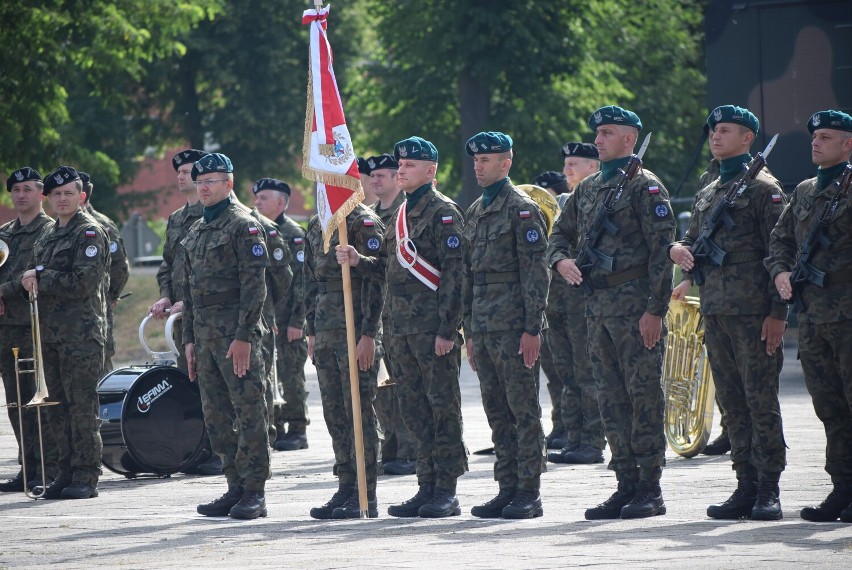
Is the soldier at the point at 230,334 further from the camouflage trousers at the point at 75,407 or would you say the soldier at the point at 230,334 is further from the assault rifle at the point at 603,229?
the assault rifle at the point at 603,229

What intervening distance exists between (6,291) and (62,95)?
13.8 m

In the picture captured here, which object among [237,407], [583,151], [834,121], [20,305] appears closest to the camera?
[834,121]

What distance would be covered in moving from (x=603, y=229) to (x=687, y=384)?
132 inches

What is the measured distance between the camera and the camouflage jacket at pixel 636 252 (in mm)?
9297

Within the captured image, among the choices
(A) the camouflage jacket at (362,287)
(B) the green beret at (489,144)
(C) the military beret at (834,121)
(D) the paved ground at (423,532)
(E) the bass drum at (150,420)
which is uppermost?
(B) the green beret at (489,144)

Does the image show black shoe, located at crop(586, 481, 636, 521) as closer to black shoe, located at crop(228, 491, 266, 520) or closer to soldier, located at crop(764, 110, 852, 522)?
soldier, located at crop(764, 110, 852, 522)

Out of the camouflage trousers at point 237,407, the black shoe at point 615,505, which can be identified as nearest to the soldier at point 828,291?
the black shoe at point 615,505

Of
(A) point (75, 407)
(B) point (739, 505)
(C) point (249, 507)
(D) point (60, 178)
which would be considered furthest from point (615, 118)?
(A) point (75, 407)

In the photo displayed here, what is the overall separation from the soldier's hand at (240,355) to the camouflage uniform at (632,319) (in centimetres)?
226

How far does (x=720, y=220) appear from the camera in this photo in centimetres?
916

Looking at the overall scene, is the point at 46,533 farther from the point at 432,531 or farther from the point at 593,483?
the point at 593,483

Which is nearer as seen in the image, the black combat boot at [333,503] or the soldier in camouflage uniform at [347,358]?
the black combat boot at [333,503]

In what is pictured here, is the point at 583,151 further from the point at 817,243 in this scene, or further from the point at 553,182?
the point at 817,243

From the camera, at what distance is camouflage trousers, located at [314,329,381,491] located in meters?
10.2
